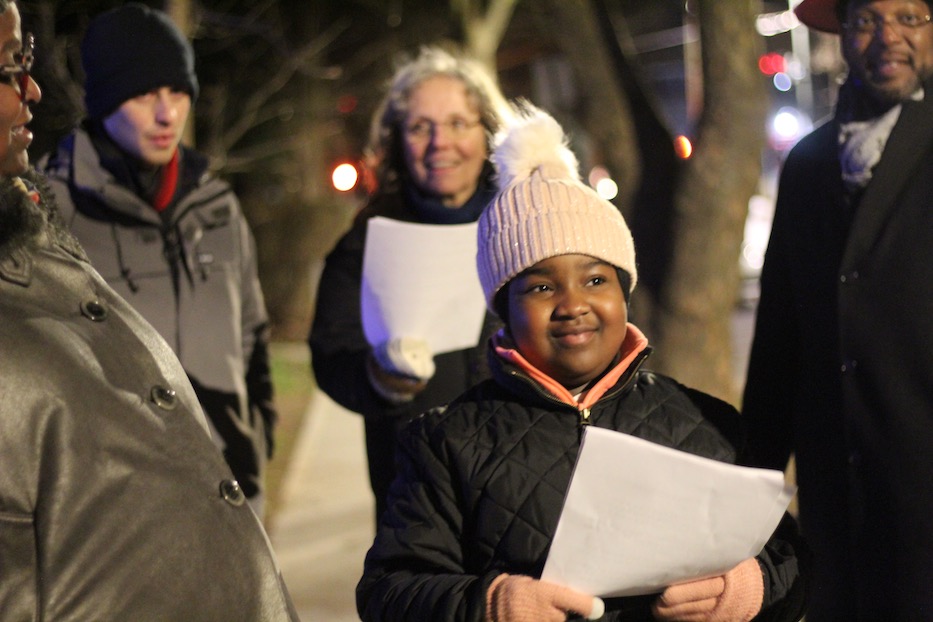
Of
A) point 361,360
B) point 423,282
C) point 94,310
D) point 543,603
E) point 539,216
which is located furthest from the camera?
point 361,360

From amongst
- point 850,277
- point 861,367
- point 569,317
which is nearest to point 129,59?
point 569,317

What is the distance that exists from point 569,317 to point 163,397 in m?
0.81

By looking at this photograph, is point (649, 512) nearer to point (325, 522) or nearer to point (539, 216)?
point (539, 216)

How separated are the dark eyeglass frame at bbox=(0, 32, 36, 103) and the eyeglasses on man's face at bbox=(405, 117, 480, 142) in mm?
1531

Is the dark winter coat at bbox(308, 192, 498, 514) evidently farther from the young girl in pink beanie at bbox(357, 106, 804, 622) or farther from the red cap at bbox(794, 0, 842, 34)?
the red cap at bbox(794, 0, 842, 34)

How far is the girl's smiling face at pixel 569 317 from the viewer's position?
228cm

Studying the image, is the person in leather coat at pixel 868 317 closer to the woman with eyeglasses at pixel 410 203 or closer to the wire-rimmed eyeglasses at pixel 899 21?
the wire-rimmed eyeglasses at pixel 899 21

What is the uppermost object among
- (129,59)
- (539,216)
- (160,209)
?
(129,59)

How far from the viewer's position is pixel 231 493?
1884 millimetres

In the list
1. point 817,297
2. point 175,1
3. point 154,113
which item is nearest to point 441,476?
point 817,297

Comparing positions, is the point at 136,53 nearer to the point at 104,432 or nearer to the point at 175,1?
the point at 104,432

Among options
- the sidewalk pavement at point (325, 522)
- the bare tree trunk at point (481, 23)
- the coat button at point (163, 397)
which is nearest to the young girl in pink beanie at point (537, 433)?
the coat button at point (163, 397)

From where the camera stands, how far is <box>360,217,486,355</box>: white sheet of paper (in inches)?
123

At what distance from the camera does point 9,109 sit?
6.10 ft
